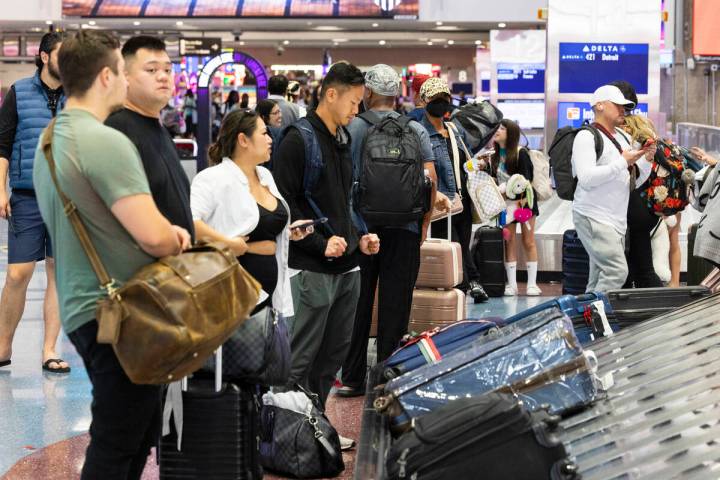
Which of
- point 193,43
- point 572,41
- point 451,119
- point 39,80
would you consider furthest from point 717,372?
point 193,43

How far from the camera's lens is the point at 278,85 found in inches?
349

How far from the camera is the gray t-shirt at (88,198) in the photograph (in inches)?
112

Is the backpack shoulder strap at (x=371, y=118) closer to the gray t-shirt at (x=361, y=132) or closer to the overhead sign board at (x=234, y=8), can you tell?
the gray t-shirt at (x=361, y=132)

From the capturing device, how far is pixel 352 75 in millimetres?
4656

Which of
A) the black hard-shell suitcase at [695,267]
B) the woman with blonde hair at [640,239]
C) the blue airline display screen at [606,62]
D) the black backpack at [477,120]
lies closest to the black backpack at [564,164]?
the woman with blonde hair at [640,239]

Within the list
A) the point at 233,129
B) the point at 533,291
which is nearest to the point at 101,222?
the point at 233,129

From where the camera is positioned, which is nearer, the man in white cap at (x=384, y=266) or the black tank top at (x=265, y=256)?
the black tank top at (x=265, y=256)

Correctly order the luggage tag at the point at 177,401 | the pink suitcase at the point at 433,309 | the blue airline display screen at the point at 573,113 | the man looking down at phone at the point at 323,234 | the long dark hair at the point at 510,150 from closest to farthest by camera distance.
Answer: the luggage tag at the point at 177,401, the man looking down at phone at the point at 323,234, the pink suitcase at the point at 433,309, the long dark hair at the point at 510,150, the blue airline display screen at the point at 573,113

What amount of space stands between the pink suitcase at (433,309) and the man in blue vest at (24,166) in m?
1.95

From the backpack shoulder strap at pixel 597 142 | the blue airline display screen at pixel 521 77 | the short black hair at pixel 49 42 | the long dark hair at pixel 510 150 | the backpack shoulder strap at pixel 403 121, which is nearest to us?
the backpack shoulder strap at pixel 403 121

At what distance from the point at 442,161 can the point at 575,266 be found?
6.03 feet

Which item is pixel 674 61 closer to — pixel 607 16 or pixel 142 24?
pixel 607 16

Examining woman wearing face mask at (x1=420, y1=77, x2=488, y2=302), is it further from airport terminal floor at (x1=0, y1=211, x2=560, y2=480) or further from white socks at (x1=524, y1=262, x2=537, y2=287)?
white socks at (x1=524, y1=262, x2=537, y2=287)

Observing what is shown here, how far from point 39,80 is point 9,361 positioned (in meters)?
1.54
